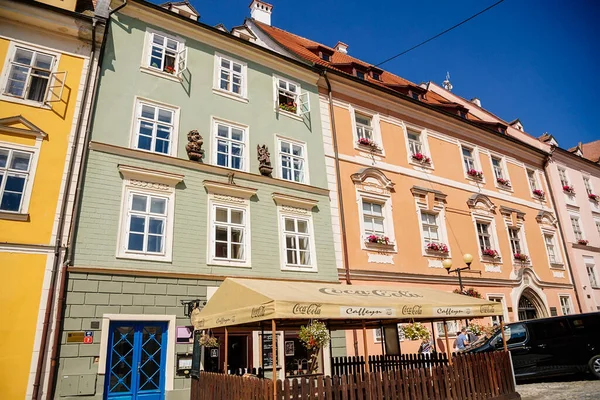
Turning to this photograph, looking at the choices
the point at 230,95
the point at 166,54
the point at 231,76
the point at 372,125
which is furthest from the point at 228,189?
the point at 372,125

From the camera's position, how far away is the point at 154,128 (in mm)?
13148

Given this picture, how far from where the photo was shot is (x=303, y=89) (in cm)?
1747

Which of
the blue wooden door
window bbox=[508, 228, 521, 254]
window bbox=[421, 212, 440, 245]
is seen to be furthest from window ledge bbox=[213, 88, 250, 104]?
window bbox=[508, 228, 521, 254]

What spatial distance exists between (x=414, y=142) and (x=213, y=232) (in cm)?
1133

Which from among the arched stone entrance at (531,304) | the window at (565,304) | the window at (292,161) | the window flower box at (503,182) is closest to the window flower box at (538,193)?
the window flower box at (503,182)

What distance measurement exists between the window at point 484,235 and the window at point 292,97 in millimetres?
10374

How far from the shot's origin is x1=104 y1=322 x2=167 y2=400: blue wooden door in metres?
10.5

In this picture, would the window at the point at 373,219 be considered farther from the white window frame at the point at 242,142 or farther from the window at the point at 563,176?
the window at the point at 563,176

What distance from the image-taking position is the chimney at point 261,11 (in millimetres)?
24531

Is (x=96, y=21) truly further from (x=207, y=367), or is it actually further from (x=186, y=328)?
(x=207, y=367)

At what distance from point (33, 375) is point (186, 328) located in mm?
3520

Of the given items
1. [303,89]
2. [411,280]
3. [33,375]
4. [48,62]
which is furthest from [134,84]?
[411,280]

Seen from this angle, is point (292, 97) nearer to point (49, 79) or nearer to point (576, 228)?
point (49, 79)

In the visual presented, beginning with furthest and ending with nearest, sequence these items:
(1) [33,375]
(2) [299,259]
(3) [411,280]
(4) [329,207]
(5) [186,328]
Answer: (3) [411,280]
(4) [329,207]
(2) [299,259]
(5) [186,328]
(1) [33,375]
